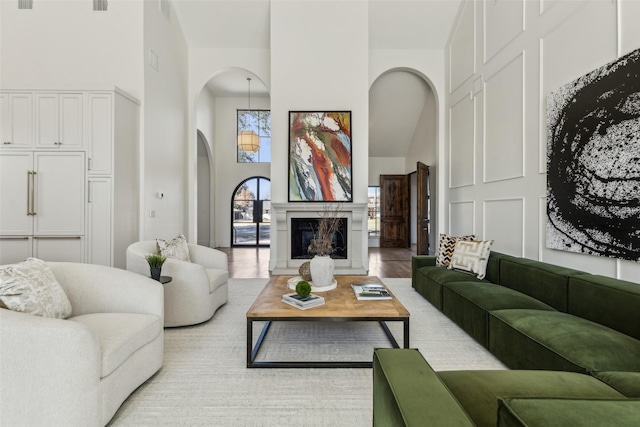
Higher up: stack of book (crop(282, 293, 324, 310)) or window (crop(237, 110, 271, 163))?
window (crop(237, 110, 271, 163))

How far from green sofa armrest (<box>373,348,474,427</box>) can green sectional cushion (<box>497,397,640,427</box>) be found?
0.11 metres

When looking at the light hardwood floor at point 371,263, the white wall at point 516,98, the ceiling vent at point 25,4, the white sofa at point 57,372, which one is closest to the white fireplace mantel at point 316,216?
the light hardwood floor at point 371,263

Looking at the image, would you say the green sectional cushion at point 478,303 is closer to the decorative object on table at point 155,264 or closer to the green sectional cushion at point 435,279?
the green sectional cushion at point 435,279

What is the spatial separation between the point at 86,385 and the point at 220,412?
67cm

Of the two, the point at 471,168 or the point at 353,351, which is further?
the point at 471,168

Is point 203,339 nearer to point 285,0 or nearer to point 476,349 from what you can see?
point 476,349

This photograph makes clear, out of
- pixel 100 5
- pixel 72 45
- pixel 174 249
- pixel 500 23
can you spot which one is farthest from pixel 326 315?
pixel 100 5

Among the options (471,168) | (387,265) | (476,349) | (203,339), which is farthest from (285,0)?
(476,349)

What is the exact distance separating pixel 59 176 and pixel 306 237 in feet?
12.2

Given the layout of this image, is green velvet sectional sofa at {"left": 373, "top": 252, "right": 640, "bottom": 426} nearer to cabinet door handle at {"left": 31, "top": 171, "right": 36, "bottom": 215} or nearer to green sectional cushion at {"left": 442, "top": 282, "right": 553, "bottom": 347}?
green sectional cushion at {"left": 442, "top": 282, "right": 553, "bottom": 347}

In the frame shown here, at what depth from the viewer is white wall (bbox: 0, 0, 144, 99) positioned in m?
4.39

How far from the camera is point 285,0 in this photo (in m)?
5.51

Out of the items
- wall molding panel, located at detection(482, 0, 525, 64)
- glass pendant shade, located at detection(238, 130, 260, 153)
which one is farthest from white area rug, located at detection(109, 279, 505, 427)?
glass pendant shade, located at detection(238, 130, 260, 153)

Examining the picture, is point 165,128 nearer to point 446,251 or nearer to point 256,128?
point 256,128
